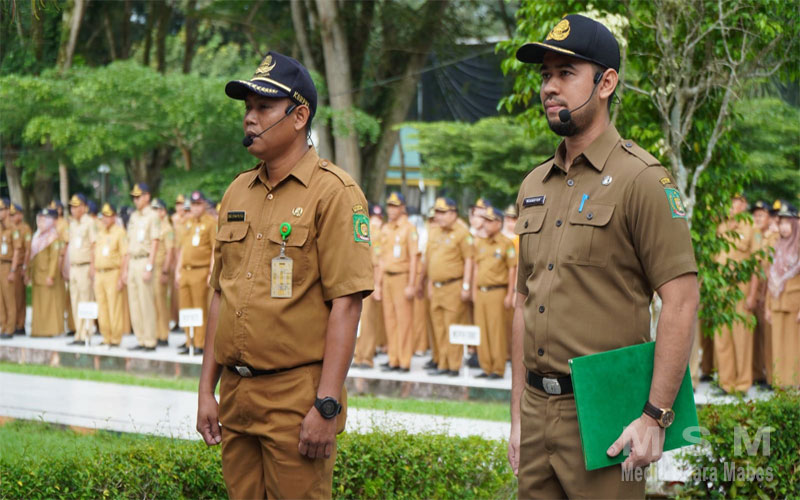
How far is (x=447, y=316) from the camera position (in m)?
12.8

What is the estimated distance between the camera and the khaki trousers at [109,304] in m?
14.8

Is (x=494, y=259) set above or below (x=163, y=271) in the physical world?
above

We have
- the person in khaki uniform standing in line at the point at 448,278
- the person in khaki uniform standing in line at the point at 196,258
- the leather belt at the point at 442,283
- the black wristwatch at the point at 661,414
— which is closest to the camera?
the black wristwatch at the point at 661,414

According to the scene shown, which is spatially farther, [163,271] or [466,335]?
[163,271]

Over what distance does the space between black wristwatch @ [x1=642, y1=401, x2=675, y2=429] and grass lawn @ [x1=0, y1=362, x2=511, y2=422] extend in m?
4.99

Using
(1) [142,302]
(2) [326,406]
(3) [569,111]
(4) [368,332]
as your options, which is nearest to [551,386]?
(2) [326,406]

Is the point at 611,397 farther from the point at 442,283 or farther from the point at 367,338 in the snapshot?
the point at 367,338

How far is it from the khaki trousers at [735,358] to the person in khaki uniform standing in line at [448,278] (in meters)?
3.37

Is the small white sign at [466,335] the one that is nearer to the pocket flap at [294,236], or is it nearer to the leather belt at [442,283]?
the leather belt at [442,283]

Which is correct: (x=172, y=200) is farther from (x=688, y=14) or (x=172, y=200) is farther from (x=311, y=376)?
(x=311, y=376)

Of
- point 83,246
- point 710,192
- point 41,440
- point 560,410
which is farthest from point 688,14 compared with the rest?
point 83,246

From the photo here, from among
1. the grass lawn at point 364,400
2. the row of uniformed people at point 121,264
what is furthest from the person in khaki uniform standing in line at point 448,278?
the row of uniformed people at point 121,264

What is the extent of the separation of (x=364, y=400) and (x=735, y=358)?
4803 mm

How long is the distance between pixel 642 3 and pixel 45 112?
43.8 feet
